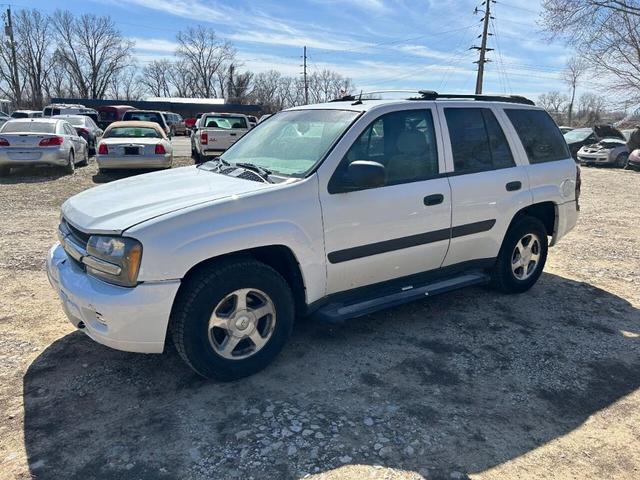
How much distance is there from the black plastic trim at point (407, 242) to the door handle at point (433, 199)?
0.23 metres

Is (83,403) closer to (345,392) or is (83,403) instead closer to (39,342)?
(39,342)

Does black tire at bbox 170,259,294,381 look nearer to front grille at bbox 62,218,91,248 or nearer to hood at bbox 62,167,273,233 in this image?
hood at bbox 62,167,273,233

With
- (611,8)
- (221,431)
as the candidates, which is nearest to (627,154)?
(611,8)

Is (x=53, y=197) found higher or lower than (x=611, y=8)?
lower

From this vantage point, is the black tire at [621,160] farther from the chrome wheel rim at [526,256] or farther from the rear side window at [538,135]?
the chrome wheel rim at [526,256]

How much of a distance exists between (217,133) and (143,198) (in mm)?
11976

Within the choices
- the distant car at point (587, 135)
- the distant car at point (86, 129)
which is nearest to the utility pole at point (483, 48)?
the distant car at point (587, 135)

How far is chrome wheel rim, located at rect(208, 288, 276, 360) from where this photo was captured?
10.3 feet

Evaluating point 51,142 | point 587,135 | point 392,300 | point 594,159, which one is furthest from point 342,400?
point 587,135

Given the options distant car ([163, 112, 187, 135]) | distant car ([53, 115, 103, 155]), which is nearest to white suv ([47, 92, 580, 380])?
distant car ([53, 115, 103, 155])

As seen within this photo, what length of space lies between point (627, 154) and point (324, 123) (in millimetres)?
21063

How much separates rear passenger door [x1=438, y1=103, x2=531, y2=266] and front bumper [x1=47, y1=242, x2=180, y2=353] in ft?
7.91

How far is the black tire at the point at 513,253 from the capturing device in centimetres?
470

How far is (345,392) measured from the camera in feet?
10.5
